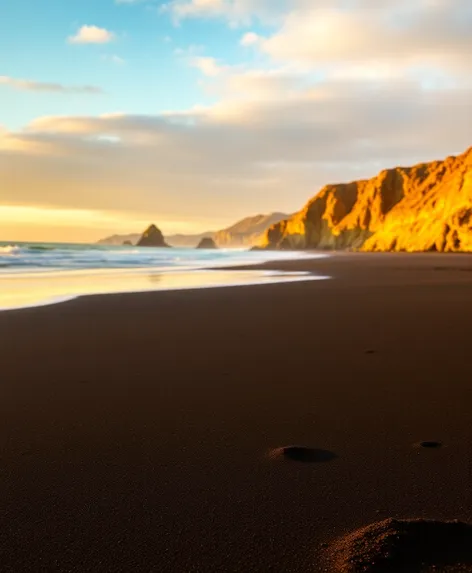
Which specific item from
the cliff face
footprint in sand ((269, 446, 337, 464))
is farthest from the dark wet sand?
the cliff face

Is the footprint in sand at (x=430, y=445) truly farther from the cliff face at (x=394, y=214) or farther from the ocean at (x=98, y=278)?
the cliff face at (x=394, y=214)

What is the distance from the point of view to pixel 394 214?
3964 inches

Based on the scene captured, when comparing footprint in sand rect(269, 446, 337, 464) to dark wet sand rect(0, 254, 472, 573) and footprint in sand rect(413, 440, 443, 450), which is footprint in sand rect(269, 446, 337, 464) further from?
→ footprint in sand rect(413, 440, 443, 450)

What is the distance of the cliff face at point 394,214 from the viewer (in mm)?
68562

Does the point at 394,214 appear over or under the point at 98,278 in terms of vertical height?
over

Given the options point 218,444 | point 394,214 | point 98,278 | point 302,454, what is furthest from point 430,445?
point 394,214

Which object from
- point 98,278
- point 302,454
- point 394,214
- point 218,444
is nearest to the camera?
point 302,454

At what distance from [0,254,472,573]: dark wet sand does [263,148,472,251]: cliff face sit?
6301 centimetres

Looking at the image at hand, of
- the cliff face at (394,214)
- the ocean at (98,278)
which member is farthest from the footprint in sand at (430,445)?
the cliff face at (394,214)

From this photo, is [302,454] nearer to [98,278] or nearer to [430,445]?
[430,445]

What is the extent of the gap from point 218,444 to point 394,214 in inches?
4083

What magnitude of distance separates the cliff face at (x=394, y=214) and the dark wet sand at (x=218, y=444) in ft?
207

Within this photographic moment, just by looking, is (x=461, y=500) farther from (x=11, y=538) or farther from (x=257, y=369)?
(x=257, y=369)

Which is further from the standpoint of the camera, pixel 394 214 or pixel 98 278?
pixel 394 214
